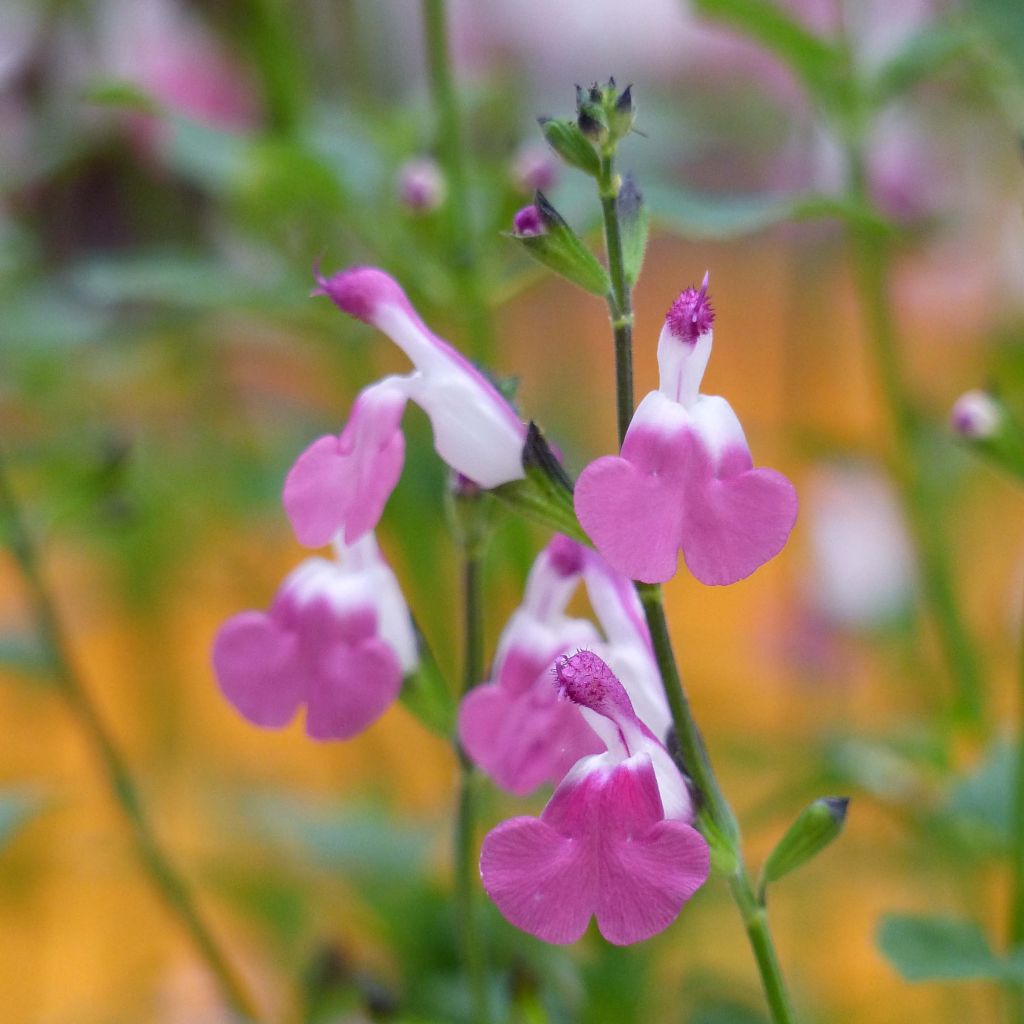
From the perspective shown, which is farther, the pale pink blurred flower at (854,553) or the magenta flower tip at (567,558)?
the pale pink blurred flower at (854,553)

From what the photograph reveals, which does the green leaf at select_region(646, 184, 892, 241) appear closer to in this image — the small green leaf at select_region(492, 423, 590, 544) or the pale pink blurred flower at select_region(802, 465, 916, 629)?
the small green leaf at select_region(492, 423, 590, 544)

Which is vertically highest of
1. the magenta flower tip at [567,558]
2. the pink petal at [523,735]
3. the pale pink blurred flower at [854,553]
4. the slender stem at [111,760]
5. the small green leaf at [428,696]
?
the magenta flower tip at [567,558]

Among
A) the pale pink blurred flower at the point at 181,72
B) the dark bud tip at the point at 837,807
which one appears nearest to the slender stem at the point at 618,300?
the dark bud tip at the point at 837,807

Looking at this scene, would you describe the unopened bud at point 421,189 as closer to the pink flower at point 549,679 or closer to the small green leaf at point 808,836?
the pink flower at point 549,679

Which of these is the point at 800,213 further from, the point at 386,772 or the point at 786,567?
the point at 786,567

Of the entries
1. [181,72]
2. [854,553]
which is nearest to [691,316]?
[181,72]

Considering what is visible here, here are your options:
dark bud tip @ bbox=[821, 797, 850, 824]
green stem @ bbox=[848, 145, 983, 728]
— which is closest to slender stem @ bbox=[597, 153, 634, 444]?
dark bud tip @ bbox=[821, 797, 850, 824]
